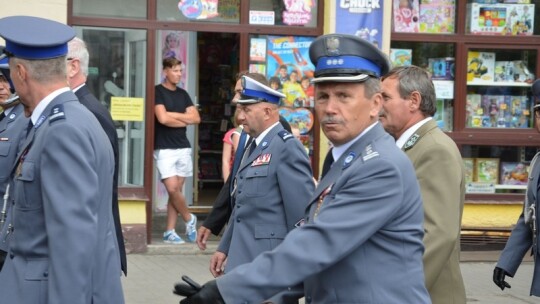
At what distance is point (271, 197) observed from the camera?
6.19 m

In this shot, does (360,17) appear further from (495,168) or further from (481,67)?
(495,168)

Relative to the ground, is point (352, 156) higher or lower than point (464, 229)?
higher

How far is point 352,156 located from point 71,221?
3.76ft

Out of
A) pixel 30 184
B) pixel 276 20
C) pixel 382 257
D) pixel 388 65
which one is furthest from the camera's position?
pixel 276 20

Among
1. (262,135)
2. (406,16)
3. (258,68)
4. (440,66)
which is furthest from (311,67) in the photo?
(262,135)

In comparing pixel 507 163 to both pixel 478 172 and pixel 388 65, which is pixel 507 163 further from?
pixel 388 65

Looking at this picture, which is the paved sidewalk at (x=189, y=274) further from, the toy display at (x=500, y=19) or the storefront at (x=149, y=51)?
the toy display at (x=500, y=19)

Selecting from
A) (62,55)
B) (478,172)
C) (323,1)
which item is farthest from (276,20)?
(62,55)

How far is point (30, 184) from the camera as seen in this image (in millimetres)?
4230

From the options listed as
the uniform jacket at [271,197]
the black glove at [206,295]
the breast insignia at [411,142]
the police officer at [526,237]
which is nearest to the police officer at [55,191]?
the black glove at [206,295]

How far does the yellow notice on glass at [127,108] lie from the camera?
1147 cm

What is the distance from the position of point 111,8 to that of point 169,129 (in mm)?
1515

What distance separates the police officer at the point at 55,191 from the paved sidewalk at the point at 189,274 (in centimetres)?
501

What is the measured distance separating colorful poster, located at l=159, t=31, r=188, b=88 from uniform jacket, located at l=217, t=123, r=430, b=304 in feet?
31.2
